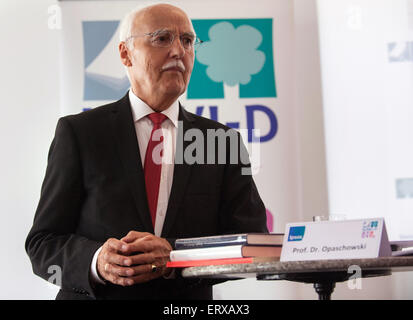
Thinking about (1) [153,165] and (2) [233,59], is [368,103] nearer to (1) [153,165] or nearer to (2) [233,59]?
(2) [233,59]

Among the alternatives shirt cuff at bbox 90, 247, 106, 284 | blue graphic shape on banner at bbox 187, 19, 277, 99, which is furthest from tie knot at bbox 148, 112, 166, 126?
blue graphic shape on banner at bbox 187, 19, 277, 99

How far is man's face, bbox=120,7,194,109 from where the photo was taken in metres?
2.23

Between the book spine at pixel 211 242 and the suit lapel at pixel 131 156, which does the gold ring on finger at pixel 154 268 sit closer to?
the book spine at pixel 211 242

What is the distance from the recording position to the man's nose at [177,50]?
222 centimetres

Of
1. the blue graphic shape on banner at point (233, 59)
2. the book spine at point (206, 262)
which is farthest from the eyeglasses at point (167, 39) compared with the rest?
the blue graphic shape on banner at point (233, 59)

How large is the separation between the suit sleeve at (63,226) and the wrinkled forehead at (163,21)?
0.44 metres

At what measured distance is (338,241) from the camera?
4.76 ft

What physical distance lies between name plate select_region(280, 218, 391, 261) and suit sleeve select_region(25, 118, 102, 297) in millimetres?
635

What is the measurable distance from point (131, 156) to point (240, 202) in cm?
39

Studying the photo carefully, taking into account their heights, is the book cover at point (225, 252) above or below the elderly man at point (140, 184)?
below

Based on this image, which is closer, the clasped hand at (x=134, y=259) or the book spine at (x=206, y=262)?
the book spine at (x=206, y=262)

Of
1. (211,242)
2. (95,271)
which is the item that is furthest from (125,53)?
(211,242)
